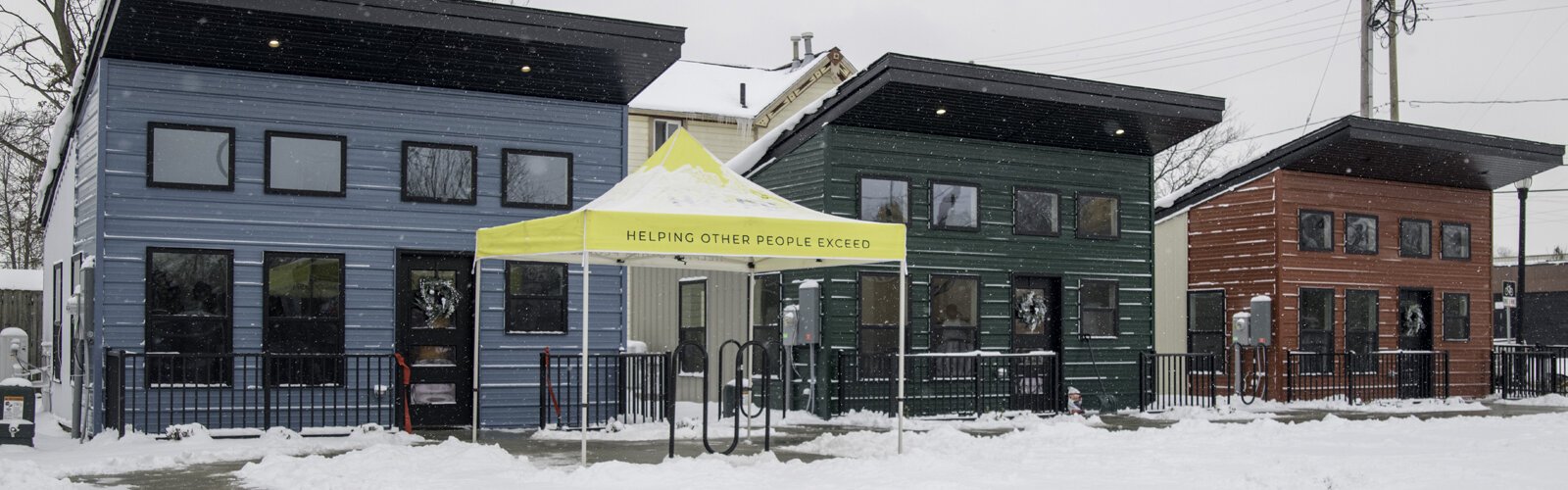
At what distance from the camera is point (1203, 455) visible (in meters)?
12.5

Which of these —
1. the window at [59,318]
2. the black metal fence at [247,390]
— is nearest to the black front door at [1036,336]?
the black metal fence at [247,390]

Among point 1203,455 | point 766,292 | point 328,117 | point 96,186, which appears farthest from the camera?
point 766,292

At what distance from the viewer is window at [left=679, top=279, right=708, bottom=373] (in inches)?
777

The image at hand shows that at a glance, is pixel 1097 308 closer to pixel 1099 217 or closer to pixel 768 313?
pixel 1099 217

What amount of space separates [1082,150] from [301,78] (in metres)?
10.4

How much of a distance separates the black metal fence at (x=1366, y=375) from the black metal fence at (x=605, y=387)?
34.6 ft

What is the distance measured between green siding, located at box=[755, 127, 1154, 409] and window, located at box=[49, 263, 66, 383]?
8.61m

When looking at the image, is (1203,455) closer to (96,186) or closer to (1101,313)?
(1101,313)

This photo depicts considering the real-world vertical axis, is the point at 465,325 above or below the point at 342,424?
above

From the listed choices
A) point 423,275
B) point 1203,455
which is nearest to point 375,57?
point 423,275

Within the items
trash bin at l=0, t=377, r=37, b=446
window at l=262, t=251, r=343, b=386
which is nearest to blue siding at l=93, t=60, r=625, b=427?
window at l=262, t=251, r=343, b=386

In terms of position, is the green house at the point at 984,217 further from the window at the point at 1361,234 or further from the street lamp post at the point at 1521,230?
the street lamp post at the point at 1521,230

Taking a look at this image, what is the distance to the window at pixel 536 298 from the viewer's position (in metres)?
15.4

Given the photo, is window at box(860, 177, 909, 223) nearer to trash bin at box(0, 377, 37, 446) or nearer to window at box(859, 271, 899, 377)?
window at box(859, 271, 899, 377)
